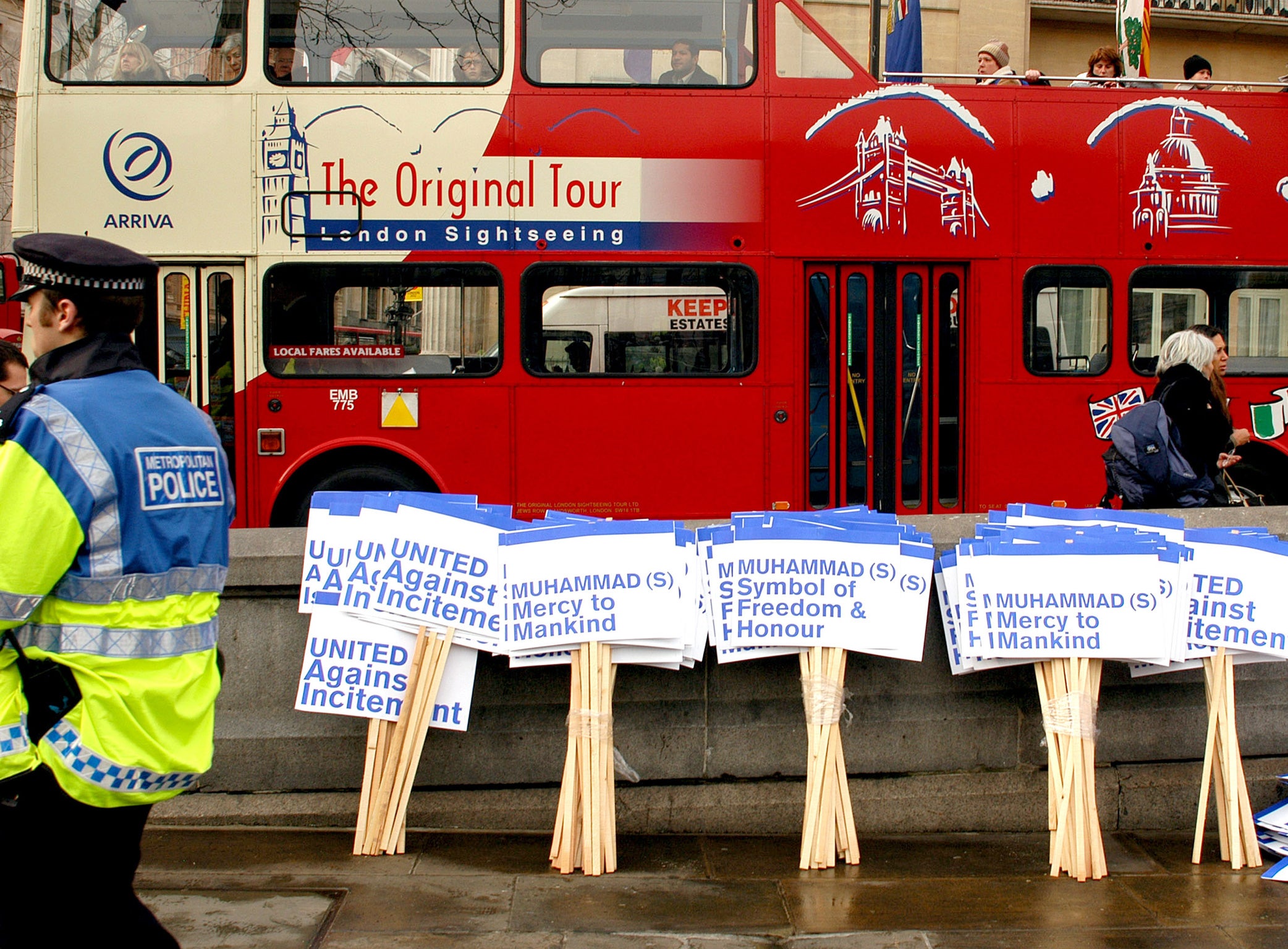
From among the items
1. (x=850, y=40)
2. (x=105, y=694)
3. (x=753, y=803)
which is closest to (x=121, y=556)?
(x=105, y=694)

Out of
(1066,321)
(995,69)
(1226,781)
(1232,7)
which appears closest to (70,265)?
(1226,781)

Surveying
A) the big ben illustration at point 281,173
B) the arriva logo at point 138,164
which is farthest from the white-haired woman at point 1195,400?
the arriva logo at point 138,164

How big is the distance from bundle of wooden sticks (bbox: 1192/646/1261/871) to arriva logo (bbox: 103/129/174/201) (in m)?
7.32

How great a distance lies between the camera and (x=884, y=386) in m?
9.05

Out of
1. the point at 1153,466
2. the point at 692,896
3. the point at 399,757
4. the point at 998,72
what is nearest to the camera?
the point at 692,896

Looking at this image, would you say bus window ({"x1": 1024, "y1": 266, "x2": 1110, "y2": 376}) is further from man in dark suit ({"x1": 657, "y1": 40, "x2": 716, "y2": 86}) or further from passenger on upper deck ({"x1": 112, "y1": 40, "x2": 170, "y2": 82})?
passenger on upper deck ({"x1": 112, "y1": 40, "x2": 170, "y2": 82})

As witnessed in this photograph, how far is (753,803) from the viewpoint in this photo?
4.87 meters

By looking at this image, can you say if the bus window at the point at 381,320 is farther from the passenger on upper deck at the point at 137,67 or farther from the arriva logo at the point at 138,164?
the passenger on upper deck at the point at 137,67

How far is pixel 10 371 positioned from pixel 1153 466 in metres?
5.38

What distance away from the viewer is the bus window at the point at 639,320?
8.80 metres

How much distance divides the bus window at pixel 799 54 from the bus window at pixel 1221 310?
108 inches

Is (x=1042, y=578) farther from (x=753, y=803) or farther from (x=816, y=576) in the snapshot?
(x=753, y=803)

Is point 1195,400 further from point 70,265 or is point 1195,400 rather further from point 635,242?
point 70,265

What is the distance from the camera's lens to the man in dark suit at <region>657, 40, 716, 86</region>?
8742 mm
